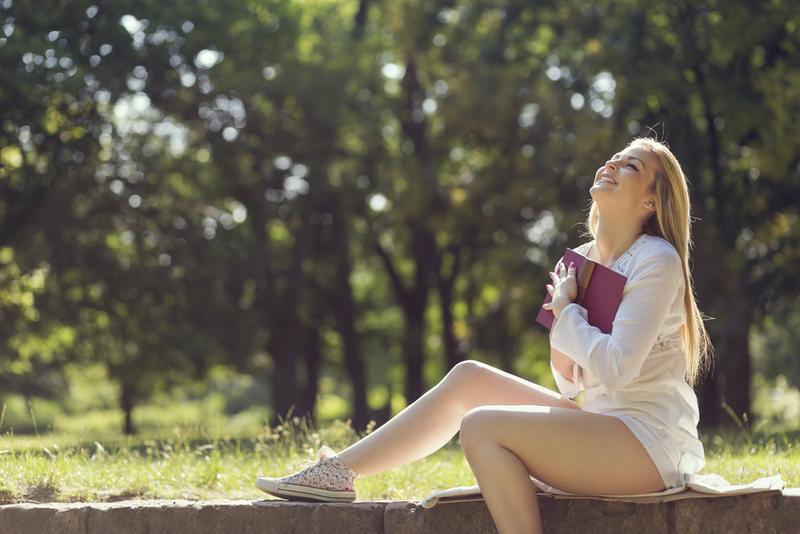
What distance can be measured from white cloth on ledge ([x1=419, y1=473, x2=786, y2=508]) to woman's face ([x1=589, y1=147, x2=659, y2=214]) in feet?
3.28

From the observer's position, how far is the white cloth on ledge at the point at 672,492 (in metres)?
3.73

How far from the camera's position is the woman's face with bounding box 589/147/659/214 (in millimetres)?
3898

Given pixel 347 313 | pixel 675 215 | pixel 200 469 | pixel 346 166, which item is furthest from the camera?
pixel 347 313

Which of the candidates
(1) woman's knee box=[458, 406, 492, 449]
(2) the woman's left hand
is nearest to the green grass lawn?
(1) woman's knee box=[458, 406, 492, 449]

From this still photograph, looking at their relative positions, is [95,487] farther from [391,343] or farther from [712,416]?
[391,343]

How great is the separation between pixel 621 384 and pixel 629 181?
0.79 meters

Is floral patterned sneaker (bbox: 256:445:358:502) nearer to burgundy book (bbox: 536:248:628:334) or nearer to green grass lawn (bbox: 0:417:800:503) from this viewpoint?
green grass lawn (bbox: 0:417:800:503)

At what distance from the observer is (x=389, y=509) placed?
4.14m

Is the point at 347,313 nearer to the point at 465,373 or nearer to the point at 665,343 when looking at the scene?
the point at 465,373

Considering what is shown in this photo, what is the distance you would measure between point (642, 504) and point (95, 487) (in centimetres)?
258

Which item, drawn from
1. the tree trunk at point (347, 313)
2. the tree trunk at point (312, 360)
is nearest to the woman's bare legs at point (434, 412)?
the tree trunk at point (347, 313)

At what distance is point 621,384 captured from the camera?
11.7 ft

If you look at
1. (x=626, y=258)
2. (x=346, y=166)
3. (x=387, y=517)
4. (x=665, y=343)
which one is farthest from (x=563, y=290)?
(x=346, y=166)

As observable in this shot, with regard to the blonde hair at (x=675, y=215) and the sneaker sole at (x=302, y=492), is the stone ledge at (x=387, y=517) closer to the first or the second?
the sneaker sole at (x=302, y=492)
